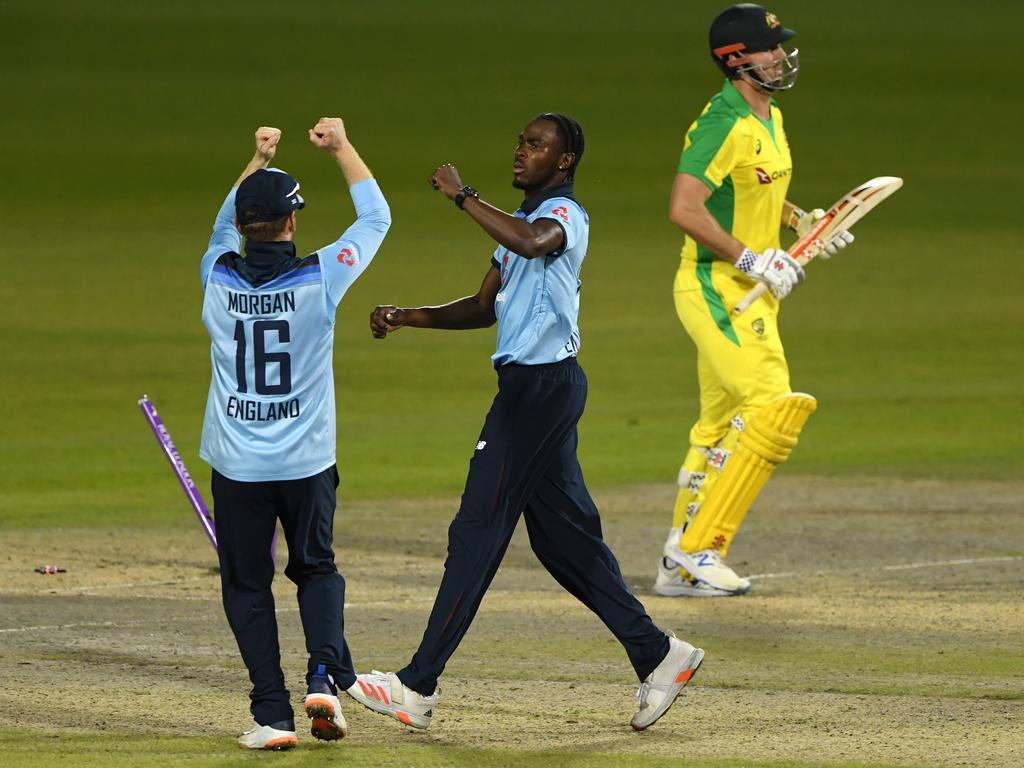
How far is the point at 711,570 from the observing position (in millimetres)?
9648

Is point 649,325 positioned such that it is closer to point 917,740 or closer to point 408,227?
point 408,227

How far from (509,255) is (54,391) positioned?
10929 millimetres

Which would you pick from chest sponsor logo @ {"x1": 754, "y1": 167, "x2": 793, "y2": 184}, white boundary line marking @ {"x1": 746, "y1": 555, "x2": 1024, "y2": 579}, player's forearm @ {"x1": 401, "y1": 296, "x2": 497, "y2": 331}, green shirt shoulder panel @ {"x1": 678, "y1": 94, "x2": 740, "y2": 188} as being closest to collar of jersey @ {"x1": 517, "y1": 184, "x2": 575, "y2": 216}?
player's forearm @ {"x1": 401, "y1": 296, "x2": 497, "y2": 331}

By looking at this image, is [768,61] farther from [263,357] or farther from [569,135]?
[263,357]

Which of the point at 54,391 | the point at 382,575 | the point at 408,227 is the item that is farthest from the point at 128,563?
the point at 408,227

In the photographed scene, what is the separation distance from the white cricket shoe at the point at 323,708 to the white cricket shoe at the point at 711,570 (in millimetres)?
3412

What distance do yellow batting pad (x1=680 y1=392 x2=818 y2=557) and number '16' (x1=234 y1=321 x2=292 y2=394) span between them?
3.39 m

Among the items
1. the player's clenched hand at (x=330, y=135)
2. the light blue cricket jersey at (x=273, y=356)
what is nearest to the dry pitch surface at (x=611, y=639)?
the light blue cricket jersey at (x=273, y=356)

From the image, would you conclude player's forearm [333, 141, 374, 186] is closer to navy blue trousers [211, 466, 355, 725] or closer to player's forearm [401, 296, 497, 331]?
player's forearm [401, 296, 497, 331]

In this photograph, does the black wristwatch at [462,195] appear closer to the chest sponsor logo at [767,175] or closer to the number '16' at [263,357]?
the number '16' at [263,357]

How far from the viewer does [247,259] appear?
6617mm

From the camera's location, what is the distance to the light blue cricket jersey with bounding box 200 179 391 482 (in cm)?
652

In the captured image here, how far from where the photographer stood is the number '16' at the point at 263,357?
6520mm

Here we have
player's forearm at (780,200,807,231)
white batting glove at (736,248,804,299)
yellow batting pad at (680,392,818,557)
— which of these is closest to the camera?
white batting glove at (736,248,804,299)
